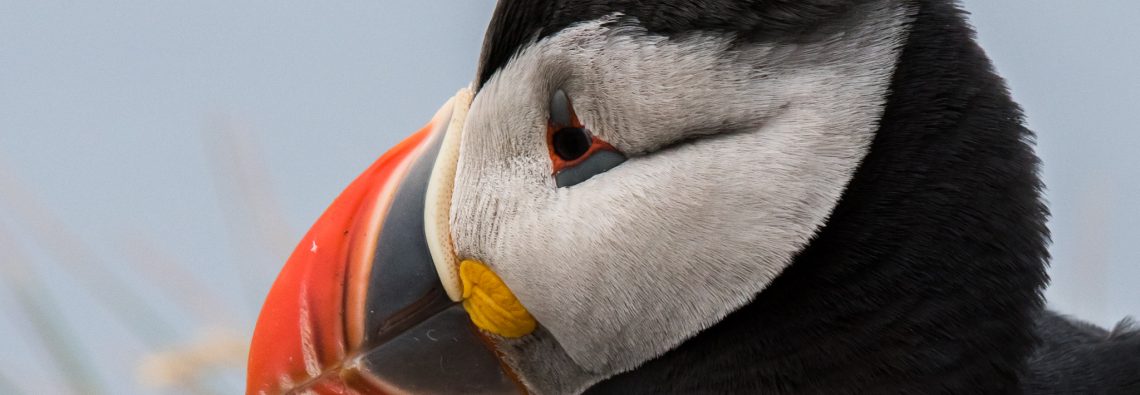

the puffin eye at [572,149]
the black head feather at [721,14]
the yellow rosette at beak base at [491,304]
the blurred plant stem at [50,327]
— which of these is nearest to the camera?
the black head feather at [721,14]

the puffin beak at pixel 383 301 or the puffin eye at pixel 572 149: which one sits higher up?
the puffin eye at pixel 572 149

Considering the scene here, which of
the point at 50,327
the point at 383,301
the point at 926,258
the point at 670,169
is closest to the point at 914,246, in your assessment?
the point at 926,258

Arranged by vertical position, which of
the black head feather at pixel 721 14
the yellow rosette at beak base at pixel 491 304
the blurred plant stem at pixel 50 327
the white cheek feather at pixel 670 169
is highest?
the black head feather at pixel 721 14

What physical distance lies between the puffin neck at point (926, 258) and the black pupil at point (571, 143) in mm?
348

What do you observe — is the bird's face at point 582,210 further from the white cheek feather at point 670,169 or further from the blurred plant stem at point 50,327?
the blurred plant stem at point 50,327

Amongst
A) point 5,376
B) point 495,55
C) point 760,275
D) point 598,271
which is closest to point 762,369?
point 760,275

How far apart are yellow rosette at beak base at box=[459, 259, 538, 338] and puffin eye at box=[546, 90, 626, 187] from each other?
21 cm

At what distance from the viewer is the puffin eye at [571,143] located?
2242 mm

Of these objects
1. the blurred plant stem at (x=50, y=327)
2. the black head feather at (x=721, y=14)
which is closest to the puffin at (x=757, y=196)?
the black head feather at (x=721, y=14)

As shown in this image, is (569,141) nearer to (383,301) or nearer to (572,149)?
(572,149)

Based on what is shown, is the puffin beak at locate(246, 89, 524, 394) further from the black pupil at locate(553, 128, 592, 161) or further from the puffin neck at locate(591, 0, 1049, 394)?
the puffin neck at locate(591, 0, 1049, 394)

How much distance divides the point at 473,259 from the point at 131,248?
1.94 meters

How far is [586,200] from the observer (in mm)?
2225

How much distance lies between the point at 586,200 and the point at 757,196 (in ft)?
0.88
